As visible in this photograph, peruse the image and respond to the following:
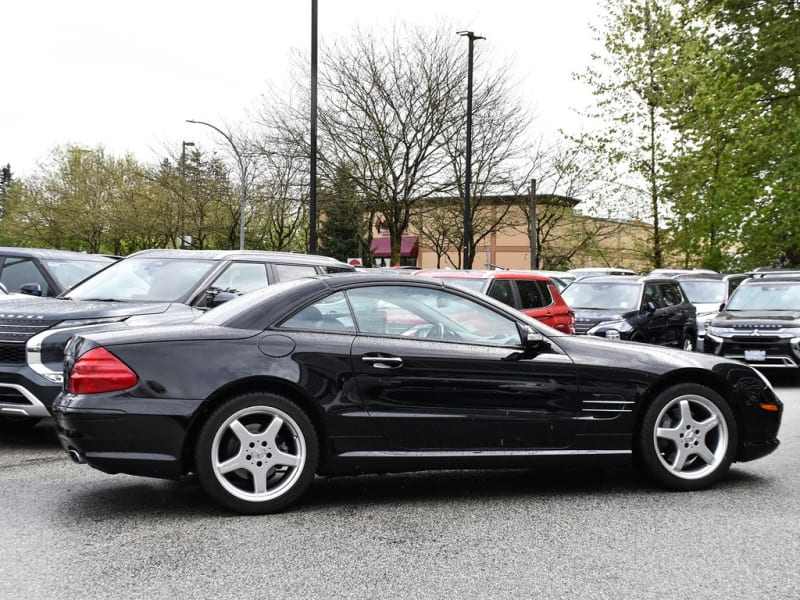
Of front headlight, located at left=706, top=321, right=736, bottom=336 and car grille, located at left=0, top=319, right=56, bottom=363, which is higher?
car grille, located at left=0, top=319, right=56, bottom=363

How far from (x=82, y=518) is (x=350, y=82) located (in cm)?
2609

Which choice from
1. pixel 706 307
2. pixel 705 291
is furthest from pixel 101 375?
pixel 705 291

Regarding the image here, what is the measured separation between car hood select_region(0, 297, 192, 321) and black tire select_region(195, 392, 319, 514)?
295 centimetres

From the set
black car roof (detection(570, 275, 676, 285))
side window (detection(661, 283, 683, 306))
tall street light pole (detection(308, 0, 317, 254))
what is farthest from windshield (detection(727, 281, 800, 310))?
tall street light pole (detection(308, 0, 317, 254))

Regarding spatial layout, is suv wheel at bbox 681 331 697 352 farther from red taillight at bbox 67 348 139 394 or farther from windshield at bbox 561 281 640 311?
red taillight at bbox 67 348 139 394

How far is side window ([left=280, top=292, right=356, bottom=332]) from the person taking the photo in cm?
532

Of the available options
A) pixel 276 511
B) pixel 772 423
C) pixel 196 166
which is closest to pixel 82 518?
pixel 276 511

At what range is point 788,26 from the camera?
3002 centimetres

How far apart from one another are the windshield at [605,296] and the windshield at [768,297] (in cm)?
161

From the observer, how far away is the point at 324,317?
17.6 ft

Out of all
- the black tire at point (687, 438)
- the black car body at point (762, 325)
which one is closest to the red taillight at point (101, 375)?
the black tire at point (687, 438)

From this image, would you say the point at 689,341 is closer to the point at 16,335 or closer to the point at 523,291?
the point at 523,291

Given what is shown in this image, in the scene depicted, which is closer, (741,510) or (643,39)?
(741,510)

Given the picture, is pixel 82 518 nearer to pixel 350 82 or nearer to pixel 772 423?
pixel 772 423
